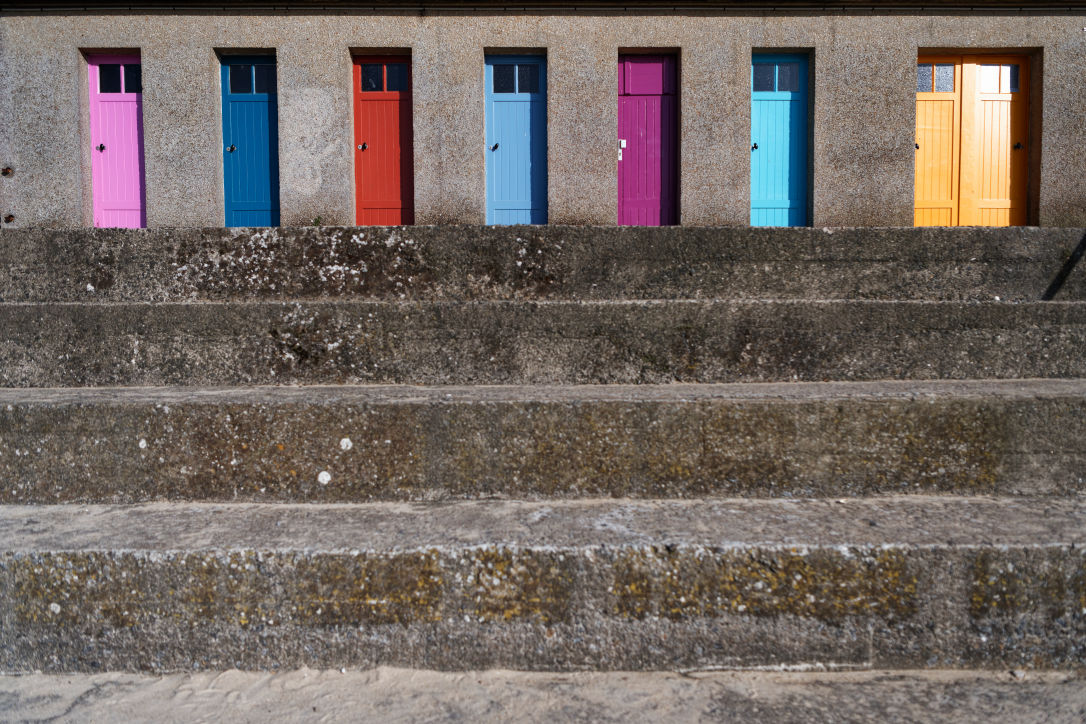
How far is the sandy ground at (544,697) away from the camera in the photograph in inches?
73.5

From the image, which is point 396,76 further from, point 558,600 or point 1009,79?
point 558,600

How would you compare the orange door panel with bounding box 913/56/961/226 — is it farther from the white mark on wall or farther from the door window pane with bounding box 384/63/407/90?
the white mark on wall

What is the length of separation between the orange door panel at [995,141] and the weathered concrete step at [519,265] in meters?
4.49

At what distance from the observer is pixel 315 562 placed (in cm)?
207

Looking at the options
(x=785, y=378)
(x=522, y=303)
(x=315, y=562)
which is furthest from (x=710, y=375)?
(x=315, y=562)

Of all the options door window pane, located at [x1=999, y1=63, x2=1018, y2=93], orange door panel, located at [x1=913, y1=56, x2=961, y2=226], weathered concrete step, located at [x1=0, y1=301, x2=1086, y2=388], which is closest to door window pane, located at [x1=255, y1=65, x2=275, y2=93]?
weathered concrete step, located at [x1=0, y1=301, x2=1086, y2=388]

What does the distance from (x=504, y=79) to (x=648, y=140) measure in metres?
1.72

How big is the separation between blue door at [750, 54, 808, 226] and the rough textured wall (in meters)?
0.22

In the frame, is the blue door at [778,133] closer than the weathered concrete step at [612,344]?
No

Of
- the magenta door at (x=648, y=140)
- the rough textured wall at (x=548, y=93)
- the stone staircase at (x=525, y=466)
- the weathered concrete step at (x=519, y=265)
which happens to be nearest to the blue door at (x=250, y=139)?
the rough textured wall at (x=548, y=93)

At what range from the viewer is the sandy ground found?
73.5 inches

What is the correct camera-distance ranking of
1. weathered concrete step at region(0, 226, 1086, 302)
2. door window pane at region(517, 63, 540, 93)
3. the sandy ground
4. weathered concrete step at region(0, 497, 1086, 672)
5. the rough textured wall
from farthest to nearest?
1. door window pane at region(517, 63, 540, 93)
2. the rough textured wall
3. weathered concrete step at region(0, 226, 1086, 302)
4. weathered concrete step at region(0, 497, 1086, 672)
5. the sandy ground

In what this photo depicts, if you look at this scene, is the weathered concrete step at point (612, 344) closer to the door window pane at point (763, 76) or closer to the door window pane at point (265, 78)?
the door window pane at point (763, 76)

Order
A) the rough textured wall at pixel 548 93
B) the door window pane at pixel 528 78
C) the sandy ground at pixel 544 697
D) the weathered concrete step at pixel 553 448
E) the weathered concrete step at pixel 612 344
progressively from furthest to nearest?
the door window pane at pixel 528 78 → the rough textured wall at pixel 548 93 → the weathered concrete step at pixel 612 344 → the weathered concrete step at pixel 553 448 → the sandy ground at pixel 544 697
